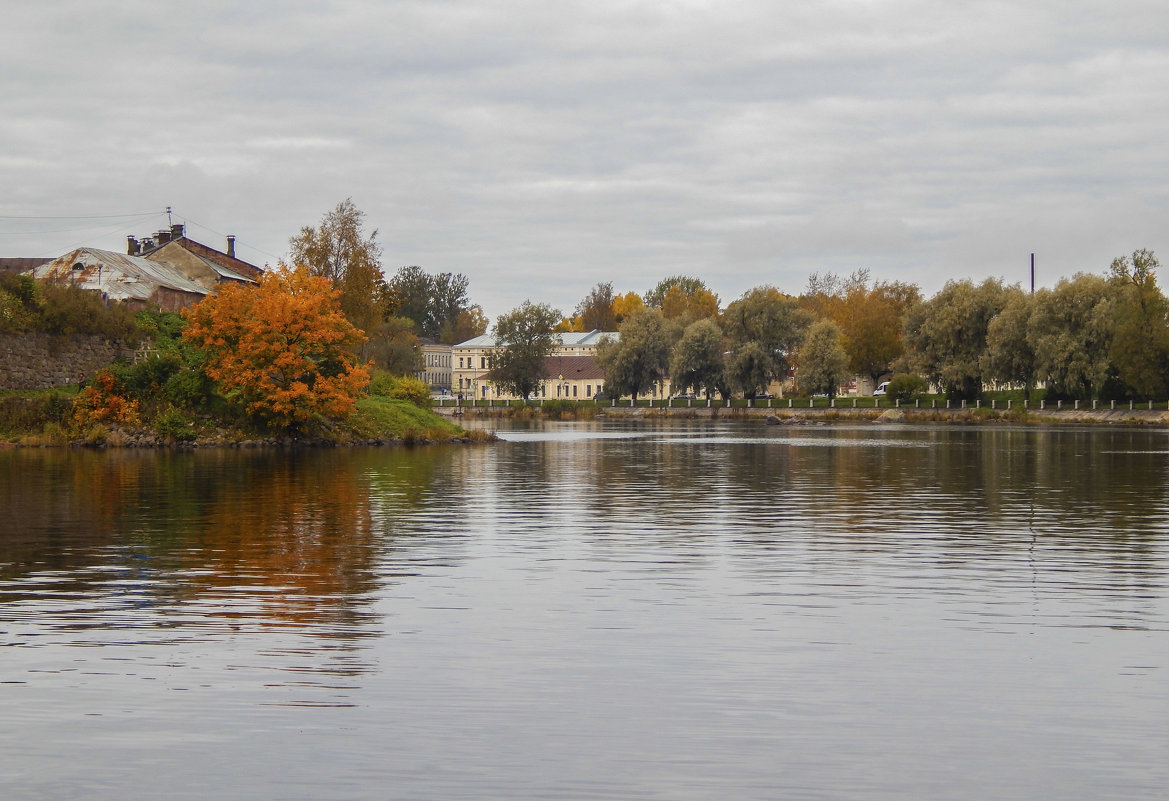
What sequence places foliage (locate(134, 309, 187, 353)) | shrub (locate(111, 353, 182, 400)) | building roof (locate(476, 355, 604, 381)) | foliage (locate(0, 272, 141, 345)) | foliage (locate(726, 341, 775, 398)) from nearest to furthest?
shrub (locate(111, 353, 182, 400)), foliage (locate(0, 272, 141, 345)), foliage (locate(134, 309, 187, 353)), foliage (locate(726, 341, 775, 398)), building roof (locate(476, 355, 604, 381))

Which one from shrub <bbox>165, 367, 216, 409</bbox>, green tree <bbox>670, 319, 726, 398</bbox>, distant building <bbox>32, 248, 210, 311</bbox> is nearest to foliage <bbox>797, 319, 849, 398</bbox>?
green tree <bbox>670, 319, 726, 398</bbox>

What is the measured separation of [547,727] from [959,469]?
36.4 meters

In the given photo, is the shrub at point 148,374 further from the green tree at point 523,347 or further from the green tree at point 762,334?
the green tree at point 523,347

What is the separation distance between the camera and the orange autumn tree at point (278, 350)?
5869cm

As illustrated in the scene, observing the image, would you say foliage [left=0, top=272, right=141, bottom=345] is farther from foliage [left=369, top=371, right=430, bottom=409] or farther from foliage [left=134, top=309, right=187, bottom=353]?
foliage [left=369, top=371, right=430, bottom=409]

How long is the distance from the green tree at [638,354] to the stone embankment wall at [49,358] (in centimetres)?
Answer: 8055

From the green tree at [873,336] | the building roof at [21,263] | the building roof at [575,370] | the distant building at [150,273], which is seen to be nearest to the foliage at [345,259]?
the distant building at [150,273]

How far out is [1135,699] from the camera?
9945 millimetres

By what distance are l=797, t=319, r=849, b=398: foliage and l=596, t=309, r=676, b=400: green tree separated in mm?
19780

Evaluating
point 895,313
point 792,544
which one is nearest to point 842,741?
point 792,544

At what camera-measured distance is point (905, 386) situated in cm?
12044

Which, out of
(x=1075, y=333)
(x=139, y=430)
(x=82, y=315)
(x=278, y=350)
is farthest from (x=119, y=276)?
(x=1075, y=333)

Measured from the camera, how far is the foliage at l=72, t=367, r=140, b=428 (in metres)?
58.7

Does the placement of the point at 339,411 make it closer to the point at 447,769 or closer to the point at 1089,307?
the point at 447,769
